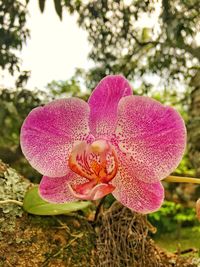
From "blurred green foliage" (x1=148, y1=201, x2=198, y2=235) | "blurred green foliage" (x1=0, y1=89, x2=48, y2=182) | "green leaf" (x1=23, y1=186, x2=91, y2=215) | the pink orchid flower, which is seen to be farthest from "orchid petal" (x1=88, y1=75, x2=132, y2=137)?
"blurred green foliage" (x1=148, y1=201, x2=198, y2=235)

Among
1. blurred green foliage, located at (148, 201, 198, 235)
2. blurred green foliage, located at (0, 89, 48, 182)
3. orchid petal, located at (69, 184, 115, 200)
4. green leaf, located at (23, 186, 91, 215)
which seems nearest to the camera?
orchid petal, located at (69, 184, 115, 200)

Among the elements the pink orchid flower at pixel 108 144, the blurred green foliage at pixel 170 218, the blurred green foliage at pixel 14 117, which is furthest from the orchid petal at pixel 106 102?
the blurred green foliage at pixel 170 218

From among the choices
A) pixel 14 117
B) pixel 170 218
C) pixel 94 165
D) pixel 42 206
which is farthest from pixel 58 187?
pixel 170 218

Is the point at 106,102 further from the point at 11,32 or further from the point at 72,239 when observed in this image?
the point at 11,32

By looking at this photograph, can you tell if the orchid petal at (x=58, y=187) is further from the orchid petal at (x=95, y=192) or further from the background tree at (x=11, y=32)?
the background tree at (x=11, y=32)

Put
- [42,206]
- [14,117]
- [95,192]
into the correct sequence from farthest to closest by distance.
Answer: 1. [14,117]
2. [42,206]
3. [95,192]

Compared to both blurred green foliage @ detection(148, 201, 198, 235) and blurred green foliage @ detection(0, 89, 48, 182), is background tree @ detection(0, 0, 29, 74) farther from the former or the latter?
blurred green foliage @ detection(148, 201, 198, 235)

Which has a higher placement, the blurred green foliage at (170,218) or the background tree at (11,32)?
the background tree at (11,32)
